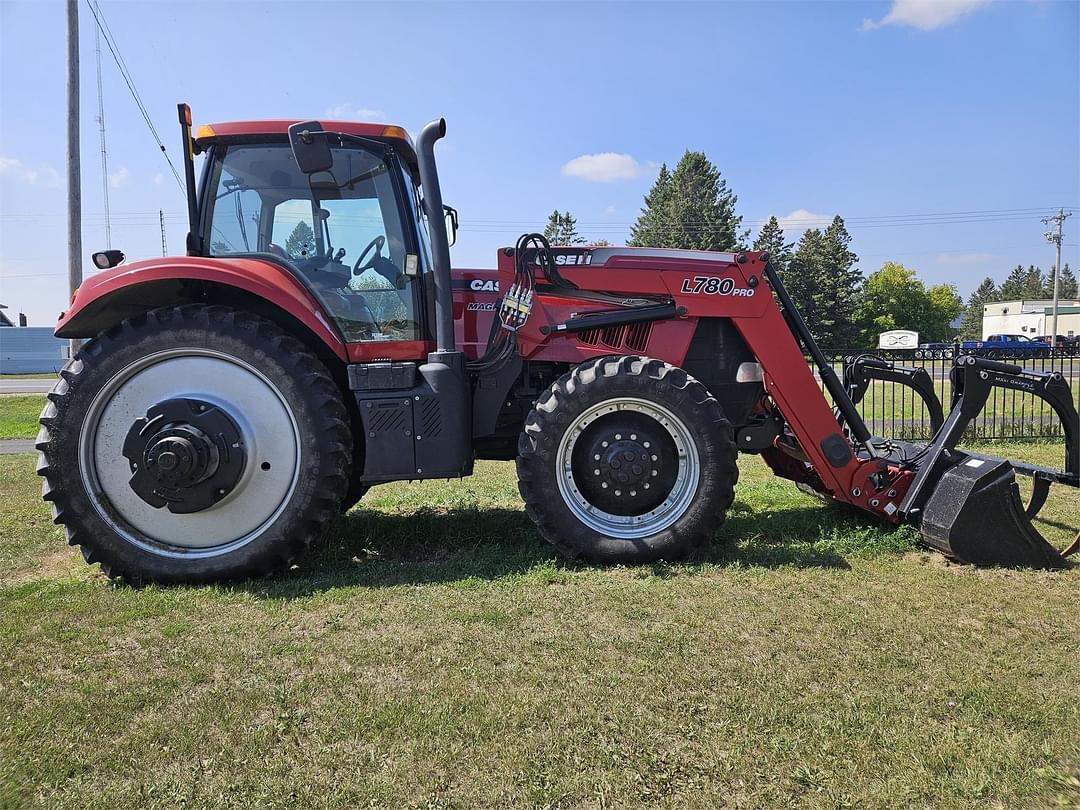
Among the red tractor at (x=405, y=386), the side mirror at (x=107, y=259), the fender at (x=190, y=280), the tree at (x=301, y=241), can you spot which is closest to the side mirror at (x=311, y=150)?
the red tractor at (x=405, y=386)

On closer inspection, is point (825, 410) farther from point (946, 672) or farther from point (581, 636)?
point (581, 636)

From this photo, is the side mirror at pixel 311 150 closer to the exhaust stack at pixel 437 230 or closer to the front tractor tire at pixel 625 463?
the exhaust stack at pixel 437 230

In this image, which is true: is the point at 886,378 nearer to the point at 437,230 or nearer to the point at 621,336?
the point at 621,336

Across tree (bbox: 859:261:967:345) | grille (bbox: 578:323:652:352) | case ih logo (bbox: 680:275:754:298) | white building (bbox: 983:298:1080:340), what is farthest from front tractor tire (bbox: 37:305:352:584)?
tree (bbox: 859:261:967:345)

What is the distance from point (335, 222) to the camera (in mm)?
4406

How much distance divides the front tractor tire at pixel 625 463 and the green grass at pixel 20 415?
472 inches

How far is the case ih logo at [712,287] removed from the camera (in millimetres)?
4695

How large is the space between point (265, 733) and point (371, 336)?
2.53 meters

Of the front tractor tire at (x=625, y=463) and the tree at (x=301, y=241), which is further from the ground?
the tree at (x=301, y=241)

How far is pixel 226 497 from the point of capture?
13.2 ft

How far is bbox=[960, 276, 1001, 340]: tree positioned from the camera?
98150mm

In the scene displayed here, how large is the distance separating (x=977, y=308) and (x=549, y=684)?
135173 millimetres

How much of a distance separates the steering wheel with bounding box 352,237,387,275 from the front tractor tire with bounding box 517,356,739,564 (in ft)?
4.73

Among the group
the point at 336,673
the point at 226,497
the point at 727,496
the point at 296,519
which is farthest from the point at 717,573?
the point at 226,497
